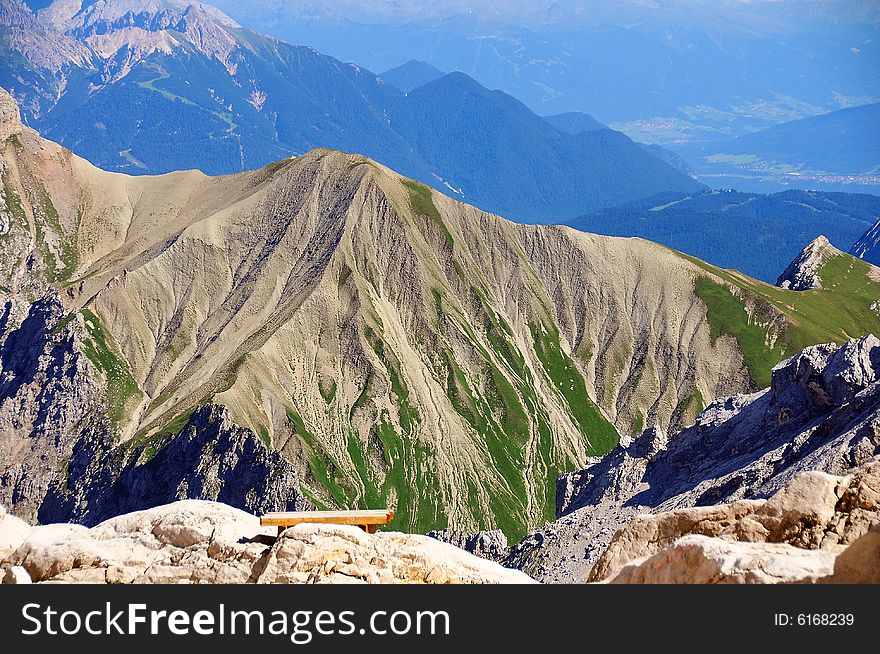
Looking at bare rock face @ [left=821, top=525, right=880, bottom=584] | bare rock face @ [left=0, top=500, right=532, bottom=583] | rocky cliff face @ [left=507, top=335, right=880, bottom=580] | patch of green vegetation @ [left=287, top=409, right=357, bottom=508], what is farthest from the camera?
patch of green vegetation @ [left=287, top=409, right=357, bottom=508]

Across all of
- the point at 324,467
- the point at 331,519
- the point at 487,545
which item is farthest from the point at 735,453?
the point at 324,467

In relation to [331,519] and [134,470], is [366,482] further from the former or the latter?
[331,519]

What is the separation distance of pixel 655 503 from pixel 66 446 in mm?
132839

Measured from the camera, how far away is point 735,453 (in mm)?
112062

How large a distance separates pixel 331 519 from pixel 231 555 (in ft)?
14.5

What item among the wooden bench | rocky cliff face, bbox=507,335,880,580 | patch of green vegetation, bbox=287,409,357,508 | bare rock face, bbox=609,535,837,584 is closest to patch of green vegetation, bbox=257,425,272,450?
patch of green vegetation, bbox=287,409,357,508

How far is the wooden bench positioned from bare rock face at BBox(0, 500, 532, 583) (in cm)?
45

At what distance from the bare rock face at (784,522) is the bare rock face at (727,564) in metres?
0.16

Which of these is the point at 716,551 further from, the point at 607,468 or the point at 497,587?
the point at 607,468

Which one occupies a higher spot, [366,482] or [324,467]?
[324,467]

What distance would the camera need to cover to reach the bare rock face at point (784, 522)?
27.5 m

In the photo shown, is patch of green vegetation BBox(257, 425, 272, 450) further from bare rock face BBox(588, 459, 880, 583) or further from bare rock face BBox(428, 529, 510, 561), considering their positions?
bare rock face BBox(588, 459, 880, 583)

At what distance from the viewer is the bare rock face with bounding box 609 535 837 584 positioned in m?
23.5

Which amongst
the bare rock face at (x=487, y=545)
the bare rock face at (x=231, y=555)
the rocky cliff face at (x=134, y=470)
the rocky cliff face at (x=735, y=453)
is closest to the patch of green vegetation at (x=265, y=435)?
the rocky cliff face at (x=134, y=470)
